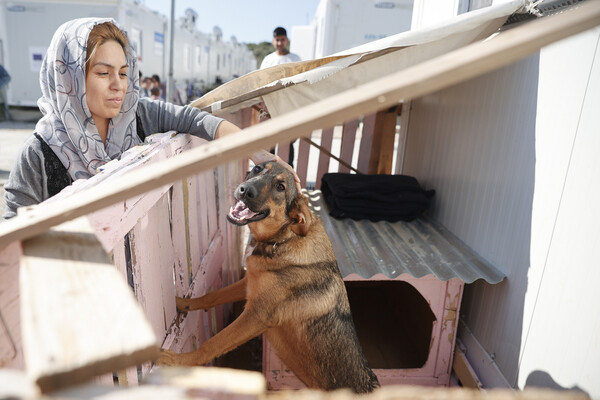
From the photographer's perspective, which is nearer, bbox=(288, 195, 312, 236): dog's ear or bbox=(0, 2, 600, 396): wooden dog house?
bbox=(0, 2, 600, 396): wooden dog house

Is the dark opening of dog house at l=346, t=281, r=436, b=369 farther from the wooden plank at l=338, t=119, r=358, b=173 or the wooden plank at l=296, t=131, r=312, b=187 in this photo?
the wooden plank at l=338, t=119, r=358, b=173

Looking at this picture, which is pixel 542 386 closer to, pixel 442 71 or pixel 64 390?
pixel 442 71

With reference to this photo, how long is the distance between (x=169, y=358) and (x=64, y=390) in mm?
1595

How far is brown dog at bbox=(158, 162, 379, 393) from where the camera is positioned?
2.35 metres

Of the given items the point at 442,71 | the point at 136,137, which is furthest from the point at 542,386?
the point at 136,137

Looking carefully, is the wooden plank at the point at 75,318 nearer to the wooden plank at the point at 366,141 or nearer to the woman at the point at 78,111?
the woman at the point at 78,111

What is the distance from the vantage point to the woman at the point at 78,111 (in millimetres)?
1923

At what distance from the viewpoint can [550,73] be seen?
2.29 meters

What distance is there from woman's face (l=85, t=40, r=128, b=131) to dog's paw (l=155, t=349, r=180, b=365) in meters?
1.44

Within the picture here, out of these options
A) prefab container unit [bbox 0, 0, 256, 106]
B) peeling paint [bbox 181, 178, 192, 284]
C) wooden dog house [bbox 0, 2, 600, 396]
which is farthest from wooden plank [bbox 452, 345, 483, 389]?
prefab container unit [bbox 0, 0, 256, 106]

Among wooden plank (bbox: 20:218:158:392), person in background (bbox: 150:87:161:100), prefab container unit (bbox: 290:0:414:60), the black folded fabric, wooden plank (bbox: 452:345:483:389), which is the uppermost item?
prefab container unit (bbox: 290:0:414:60)

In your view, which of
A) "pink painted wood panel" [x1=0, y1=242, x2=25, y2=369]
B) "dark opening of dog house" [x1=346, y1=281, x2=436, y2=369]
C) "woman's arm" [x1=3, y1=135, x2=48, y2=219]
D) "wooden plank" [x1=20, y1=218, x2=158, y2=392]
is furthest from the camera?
"dark opening of dog house" [x1=346, y1=281, x2=436, y2=369]

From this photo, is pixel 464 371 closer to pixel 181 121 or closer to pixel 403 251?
pixel 403 251

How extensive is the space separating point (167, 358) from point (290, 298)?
85 centimetres
